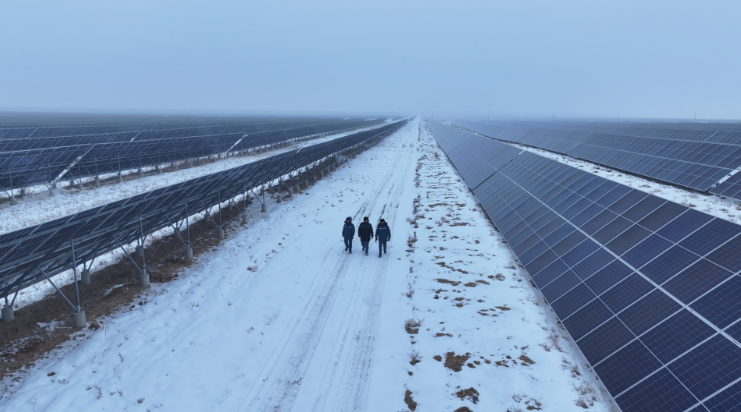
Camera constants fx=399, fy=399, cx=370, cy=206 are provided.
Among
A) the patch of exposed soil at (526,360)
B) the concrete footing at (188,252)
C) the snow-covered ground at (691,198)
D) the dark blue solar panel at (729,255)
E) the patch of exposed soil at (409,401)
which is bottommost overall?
the patch of exposed soil at (409,401)

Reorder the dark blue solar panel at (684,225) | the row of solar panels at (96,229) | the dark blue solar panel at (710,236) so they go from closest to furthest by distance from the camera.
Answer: the dark blue solar panel at (710,236) < the row of solar panels at (96,229) < the dark blue solar panel at (684,225)

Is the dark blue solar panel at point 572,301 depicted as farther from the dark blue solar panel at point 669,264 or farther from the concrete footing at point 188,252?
the concrete footing at point 188,252

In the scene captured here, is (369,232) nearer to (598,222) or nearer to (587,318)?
(598,222)

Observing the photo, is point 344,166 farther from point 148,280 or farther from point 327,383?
point 327,383

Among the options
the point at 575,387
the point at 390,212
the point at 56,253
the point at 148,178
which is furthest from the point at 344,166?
the point at 575,387

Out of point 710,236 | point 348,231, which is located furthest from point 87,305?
point 710,236

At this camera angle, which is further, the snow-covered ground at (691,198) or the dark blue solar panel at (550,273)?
the snow-covered ground at (691,198)

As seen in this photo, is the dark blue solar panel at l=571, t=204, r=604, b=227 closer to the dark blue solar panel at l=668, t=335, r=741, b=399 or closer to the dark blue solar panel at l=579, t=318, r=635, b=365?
→ the dark blue solar panel at l=579, t=318, r=635, b=365

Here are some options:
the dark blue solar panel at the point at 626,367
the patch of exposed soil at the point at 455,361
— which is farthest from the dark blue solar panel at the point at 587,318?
the patch of exposed soil at the point at 455,361
